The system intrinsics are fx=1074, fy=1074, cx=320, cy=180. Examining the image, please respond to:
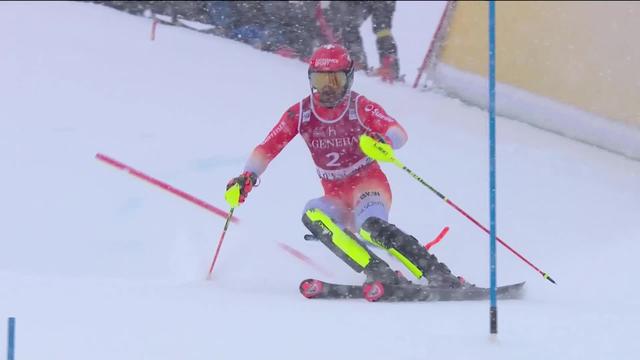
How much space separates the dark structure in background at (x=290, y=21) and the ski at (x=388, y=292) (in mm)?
5157

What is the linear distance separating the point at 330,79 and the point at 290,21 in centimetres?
496

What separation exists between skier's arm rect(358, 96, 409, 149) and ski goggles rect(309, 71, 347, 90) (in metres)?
0.20

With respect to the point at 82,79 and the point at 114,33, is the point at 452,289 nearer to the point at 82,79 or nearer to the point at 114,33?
the point at 82,79

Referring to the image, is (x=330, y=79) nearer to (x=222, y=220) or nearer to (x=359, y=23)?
(x=222, y=220)

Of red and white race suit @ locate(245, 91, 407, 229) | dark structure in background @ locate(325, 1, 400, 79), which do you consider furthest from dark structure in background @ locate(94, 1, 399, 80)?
red and white race suit @ locate(245, 91, 407, 229)

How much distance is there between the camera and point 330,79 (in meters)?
5.59

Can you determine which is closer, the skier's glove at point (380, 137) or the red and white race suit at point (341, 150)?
the skier's glove at point (380, 137)

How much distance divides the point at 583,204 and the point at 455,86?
8.38 feet

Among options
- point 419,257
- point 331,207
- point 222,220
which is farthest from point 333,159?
point 222,220

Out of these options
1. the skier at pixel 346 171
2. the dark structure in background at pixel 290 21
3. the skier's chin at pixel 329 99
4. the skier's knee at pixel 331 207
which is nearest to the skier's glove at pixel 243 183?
the skier at pixel 346 171

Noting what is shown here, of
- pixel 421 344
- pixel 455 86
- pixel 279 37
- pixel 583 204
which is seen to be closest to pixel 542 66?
pixel 455 86

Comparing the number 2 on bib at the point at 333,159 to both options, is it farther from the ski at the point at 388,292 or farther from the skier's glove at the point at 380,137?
the ski at the point at 388,292

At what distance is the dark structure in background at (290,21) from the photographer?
406 inches

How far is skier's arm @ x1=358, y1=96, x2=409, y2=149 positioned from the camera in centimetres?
554
